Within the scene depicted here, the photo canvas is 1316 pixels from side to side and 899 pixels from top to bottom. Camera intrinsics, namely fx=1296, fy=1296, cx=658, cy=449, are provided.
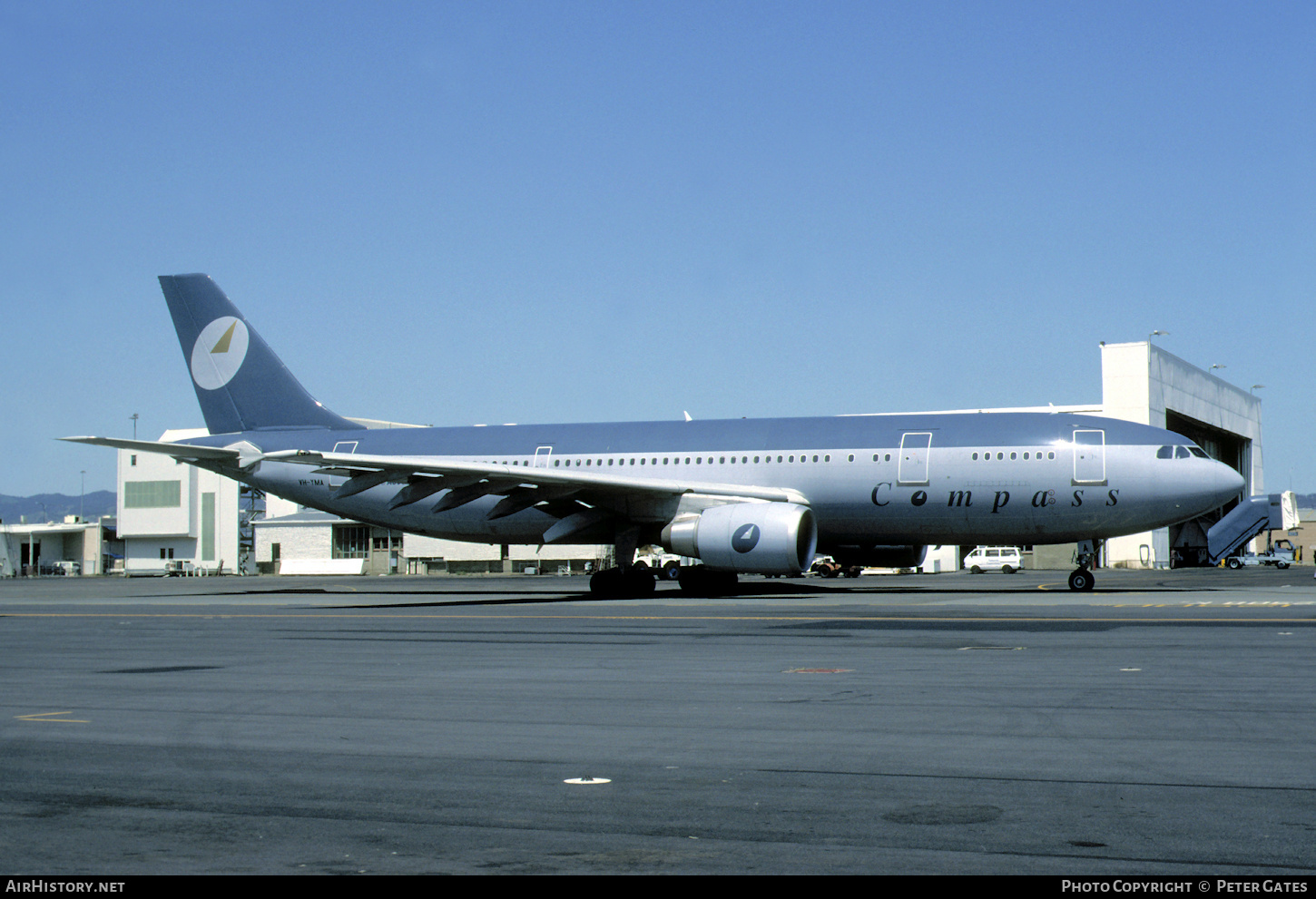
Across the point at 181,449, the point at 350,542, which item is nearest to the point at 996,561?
the point at 350,542

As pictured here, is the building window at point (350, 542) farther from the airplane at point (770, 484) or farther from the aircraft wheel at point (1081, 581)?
the aircraft wheel at point (1081, 581)

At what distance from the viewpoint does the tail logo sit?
124 ft

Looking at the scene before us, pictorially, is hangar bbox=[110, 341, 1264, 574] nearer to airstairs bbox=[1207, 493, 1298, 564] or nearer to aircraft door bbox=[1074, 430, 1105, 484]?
airstairs bbox=[1207, 493, 1298, 564]

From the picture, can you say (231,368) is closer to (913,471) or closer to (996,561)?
(913,471)

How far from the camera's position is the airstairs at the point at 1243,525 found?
71.2m

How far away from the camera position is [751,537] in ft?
94.0

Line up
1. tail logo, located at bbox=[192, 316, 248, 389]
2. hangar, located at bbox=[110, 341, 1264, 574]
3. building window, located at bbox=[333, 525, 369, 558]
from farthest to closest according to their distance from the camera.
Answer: building window, located at bbox=[333, 525, 369, 558]
hangar, located at bbox=[110, 341, 1264, 574]
tail logo, located at bbox=[192, 316, 248, 389]

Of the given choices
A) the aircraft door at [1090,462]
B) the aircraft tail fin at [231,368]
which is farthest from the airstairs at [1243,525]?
the aircraft tail fin at [231,368]

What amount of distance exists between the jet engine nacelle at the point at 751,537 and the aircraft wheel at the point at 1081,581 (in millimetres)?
6442

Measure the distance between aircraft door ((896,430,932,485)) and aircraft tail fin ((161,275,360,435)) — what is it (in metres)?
16.7

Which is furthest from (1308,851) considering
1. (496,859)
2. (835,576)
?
(835,576)

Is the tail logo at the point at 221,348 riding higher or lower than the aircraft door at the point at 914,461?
higher

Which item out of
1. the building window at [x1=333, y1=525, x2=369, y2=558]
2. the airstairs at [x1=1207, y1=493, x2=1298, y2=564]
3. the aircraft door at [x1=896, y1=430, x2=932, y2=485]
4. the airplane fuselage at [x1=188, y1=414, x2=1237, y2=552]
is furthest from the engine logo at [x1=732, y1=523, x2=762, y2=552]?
the building window at [x1=333, y1=525, x2=369, y2=558]

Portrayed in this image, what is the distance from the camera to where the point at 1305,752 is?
777 cm
